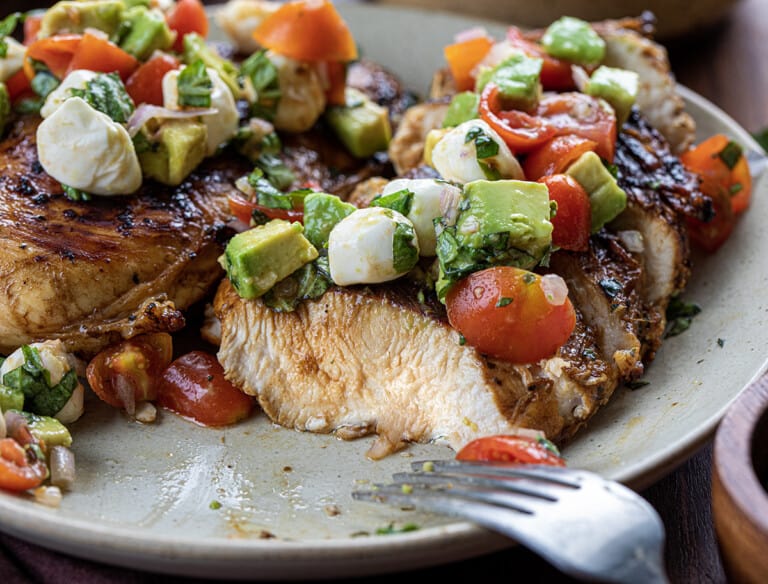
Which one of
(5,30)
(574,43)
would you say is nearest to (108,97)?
(5,30)

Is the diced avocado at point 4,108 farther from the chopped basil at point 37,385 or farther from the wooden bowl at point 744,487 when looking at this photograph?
the wooden bowl at point 744,487

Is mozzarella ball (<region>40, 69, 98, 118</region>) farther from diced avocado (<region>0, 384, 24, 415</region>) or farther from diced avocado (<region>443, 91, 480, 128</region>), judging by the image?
diced avocado (<region>443, 91, 480, 128</region>)

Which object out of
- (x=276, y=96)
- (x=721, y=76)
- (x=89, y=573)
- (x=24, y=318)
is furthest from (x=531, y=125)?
(x=721, y=76)

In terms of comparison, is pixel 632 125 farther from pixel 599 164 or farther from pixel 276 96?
pixel 276 96

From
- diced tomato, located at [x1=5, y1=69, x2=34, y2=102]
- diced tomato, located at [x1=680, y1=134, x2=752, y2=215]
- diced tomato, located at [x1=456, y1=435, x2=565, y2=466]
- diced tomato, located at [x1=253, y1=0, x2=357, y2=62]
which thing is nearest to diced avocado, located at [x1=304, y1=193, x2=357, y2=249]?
diced tomato, located at [x1=456, y1=435, x2=565, y2=466]

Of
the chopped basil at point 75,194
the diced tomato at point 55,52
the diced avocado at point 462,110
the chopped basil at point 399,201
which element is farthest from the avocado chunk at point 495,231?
the diced tomato at point 55,52

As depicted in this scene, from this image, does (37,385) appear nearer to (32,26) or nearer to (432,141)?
(432,141)

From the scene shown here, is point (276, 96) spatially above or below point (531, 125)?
below
